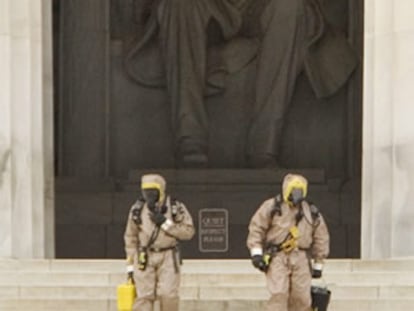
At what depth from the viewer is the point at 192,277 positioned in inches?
654

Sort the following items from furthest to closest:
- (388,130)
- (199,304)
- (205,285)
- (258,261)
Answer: (388,130)
(205,285)
(199,304)
(258,261)

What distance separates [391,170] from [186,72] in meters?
5.38

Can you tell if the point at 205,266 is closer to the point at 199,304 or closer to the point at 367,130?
the point at 199,304

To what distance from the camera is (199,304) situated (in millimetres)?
15820

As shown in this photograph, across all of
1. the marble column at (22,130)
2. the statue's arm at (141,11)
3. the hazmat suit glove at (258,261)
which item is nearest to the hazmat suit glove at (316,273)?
the hazmat suit glove at (258,261)

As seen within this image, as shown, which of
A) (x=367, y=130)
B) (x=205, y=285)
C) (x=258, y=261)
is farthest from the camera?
(x=367, y=130)

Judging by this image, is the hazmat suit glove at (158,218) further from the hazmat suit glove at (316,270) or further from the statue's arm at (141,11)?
the statue's arm at (141,11)

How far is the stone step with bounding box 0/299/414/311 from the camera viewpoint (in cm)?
1584

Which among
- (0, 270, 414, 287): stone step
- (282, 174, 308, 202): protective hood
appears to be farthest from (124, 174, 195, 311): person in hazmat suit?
(0, 270, 414, 287): stone step

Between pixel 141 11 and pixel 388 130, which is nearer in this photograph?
pixel 388 130

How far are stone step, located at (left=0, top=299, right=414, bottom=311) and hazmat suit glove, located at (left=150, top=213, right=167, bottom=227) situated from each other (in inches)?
84.2

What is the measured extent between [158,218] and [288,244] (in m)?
1.32

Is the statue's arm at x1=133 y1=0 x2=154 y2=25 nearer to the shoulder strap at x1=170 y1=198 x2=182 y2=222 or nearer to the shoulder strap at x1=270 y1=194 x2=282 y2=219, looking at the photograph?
the shoulder strap at x1=170 y1=198 x2=182 y2=222

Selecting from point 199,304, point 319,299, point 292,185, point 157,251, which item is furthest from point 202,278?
point 292,185
